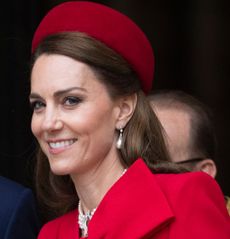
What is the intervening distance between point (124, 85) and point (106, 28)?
8.3 inches

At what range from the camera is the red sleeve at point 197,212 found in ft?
8.61

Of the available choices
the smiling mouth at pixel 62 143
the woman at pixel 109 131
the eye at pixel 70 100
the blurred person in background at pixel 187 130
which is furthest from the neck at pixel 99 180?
the blurred person in background at pixel 187 130

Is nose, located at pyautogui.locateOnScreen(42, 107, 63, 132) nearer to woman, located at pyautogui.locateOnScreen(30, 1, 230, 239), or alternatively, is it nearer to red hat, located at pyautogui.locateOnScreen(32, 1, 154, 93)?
woman, located at pyautogui.locateOnScreen(30, 1, 230, 239)

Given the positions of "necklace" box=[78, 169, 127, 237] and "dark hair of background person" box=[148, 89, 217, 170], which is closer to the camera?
"necklace" box=[78, 169, 127, 237]

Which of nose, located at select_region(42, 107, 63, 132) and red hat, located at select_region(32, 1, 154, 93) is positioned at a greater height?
red hat, located at select_region(32, 1, 154, 93)

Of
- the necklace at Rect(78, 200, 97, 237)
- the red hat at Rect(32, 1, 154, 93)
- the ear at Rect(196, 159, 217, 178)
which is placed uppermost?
the red hat at Rect(32, 1, 154, 93)

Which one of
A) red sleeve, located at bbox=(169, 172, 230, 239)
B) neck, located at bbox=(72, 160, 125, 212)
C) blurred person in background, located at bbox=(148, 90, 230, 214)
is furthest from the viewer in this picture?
blurred person in background, located at bbox=(148, 90, 230, 214)

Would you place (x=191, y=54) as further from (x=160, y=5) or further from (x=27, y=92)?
(x=27, y=92)

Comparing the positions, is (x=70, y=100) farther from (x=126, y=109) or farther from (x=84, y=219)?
(x=84, y=219)

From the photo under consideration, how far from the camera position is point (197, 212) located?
8.69ft

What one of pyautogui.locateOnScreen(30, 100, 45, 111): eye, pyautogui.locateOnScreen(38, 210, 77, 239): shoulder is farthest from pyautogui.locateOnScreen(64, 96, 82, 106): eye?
pyautogui.locateOnScreen(38, 210, 77, 239): shoulder

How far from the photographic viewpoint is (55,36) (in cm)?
291

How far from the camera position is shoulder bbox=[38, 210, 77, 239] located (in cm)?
316

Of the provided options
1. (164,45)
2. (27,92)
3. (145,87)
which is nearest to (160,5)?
(164,45)
